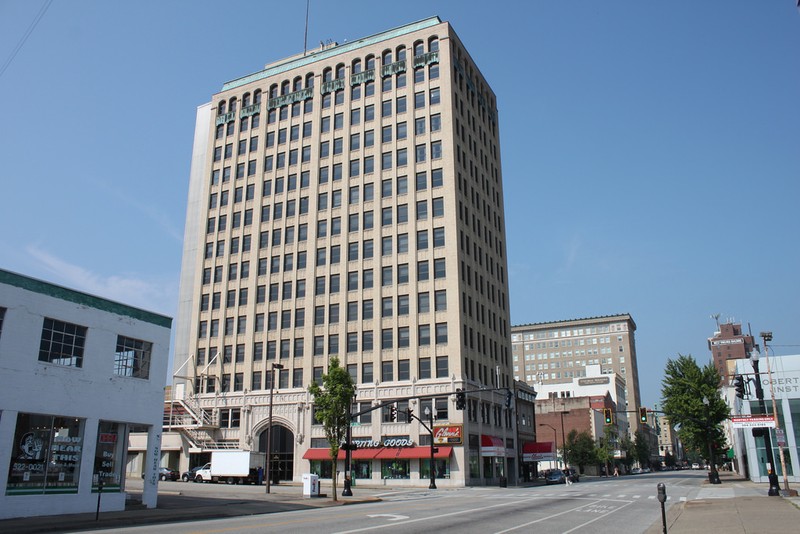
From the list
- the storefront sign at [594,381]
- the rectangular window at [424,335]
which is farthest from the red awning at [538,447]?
the storefront sign at [594,381]

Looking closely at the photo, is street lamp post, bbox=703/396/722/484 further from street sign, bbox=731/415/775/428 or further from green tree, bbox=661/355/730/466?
street sign, bbox=731/415/775/428

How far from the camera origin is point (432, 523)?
71.0 feet

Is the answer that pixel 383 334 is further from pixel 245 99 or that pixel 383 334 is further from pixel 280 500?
pixel 245 99

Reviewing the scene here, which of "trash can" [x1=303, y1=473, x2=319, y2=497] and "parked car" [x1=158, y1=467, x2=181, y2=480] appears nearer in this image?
"trash can" [x1=303, y1=473, x2=319, y2=497]

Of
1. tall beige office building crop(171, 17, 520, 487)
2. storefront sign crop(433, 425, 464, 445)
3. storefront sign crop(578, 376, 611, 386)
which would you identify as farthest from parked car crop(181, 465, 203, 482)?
storefront sign crop(578, 376, 611, 386)

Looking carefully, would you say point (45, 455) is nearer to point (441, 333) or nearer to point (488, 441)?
point (441, 333)

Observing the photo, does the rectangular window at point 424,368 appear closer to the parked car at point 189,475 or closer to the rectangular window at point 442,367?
the rectangular window at point 442,367

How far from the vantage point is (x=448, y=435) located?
6041 centimetres

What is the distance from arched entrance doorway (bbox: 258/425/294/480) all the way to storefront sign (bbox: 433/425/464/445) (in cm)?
1736

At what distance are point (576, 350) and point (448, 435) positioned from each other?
12429 centimetres

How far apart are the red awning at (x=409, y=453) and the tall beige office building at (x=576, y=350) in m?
116

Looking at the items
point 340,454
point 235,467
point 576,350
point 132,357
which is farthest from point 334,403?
point 576,350

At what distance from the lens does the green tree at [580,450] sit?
105 m

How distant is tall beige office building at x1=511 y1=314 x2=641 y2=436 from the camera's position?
17338 centimetres
